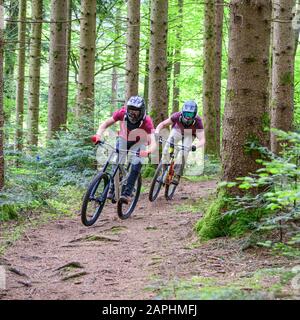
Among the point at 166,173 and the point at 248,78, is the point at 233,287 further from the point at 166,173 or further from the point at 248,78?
the point at 166,173

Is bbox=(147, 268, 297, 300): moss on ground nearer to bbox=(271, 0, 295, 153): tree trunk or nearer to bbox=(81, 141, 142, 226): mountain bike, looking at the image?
bbox=(81, 141, 142, 226): mountain bike

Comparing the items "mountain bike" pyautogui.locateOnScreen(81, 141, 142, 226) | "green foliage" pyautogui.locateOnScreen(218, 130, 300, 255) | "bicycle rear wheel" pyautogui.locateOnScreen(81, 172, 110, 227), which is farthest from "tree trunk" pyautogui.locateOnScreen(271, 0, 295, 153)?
"green foliage" pyautogui.locateOnScreen(218, 130, 300, 255)

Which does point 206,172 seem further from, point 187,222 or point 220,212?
point 220,212

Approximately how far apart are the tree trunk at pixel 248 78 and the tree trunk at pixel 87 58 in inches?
284

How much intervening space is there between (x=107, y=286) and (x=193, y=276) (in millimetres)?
920

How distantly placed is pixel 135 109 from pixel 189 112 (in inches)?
77.5

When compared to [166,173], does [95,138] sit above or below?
above

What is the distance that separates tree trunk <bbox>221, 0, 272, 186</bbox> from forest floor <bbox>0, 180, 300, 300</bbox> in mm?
1160

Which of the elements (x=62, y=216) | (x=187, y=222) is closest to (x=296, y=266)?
(x=187, y=222)

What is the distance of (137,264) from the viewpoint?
240 inches

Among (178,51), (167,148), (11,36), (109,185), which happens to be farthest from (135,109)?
(178,51)

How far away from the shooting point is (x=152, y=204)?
10.5 meters

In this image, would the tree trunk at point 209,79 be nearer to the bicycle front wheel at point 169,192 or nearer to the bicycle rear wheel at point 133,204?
the bicycle front wheel at point 169,192

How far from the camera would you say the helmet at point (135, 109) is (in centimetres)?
859
